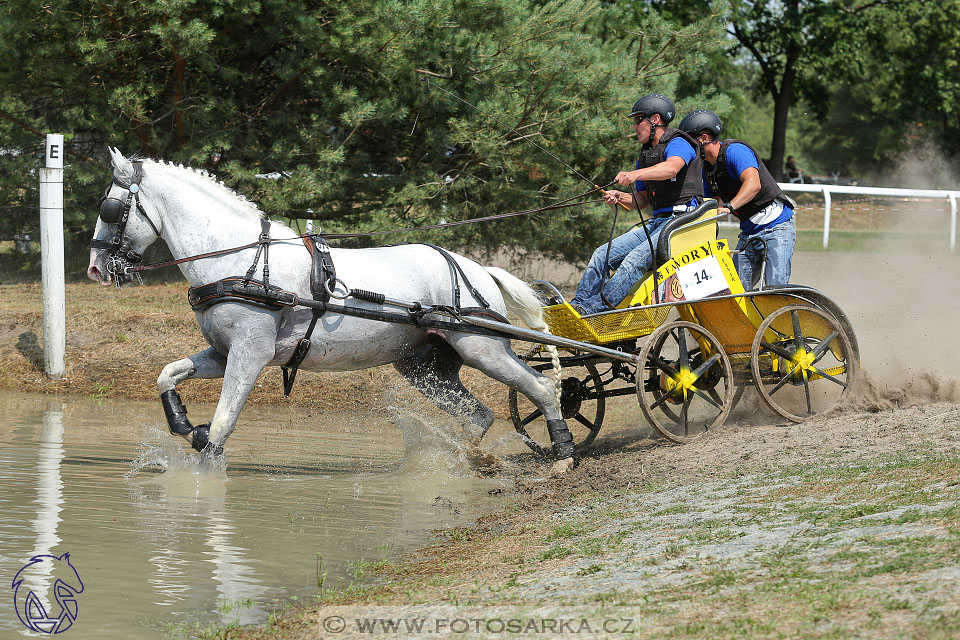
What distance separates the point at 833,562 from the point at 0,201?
1285 cm

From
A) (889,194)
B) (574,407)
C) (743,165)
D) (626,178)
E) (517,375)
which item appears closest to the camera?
(626,178)

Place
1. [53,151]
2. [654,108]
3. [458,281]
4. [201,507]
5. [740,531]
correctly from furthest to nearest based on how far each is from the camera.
Answer: [53,151] < [654,108] < [458,281] < [201,507] < [740,531]

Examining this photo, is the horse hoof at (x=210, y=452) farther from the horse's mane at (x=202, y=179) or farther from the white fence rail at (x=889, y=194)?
the white fence rail at (x=889, y=194)

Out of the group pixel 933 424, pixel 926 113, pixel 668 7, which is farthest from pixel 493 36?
pixel 926 113

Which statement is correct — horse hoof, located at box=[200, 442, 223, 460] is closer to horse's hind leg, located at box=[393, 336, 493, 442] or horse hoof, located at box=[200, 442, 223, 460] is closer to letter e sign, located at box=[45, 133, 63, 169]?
horse's hind leg, located at box=[393, 336, 493, 442]

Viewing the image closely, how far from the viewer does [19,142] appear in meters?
14.5

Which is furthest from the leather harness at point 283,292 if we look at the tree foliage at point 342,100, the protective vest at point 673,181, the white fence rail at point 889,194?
Answer: the white fence rail at point 889,194

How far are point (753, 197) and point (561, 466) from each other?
8.35 feet

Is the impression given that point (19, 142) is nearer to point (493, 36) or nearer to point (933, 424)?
point (493, 36)

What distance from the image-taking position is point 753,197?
8367 mm

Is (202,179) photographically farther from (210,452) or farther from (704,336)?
(704,336)

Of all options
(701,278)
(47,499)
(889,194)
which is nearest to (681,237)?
(701,278)

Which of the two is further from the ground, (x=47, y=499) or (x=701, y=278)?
(x=701, y=278)

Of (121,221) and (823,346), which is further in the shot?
(823,346)
